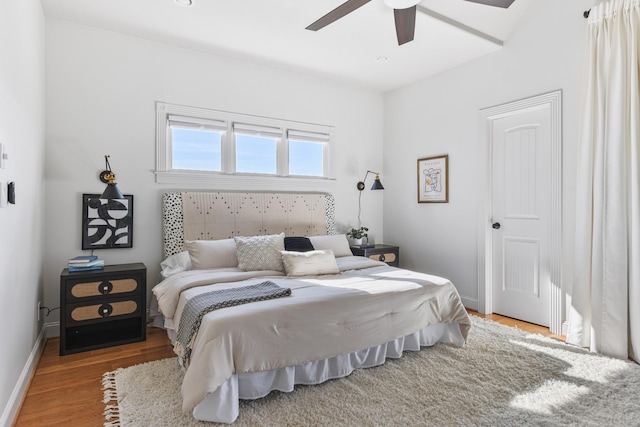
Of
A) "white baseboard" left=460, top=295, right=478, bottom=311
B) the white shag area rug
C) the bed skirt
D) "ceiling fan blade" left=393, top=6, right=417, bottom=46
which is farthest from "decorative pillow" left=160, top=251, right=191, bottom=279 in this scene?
"white baseboard" left=460, top=295, right=478, bottom=311

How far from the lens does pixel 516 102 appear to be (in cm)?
363

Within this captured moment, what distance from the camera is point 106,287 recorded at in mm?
3027

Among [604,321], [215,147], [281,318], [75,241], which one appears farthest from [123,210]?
[604,321]

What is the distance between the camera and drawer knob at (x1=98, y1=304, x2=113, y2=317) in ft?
9.85

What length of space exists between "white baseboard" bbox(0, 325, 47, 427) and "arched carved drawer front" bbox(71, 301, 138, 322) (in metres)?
0.33

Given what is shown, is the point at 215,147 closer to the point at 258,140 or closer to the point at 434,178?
the point at 258,140

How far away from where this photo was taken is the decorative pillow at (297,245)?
367 centimetres

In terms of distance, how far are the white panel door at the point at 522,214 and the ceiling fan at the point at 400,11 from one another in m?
1.54

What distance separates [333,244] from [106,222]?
225 cm

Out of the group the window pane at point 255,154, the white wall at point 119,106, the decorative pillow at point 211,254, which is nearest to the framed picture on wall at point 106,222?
the white wall at point 119,106

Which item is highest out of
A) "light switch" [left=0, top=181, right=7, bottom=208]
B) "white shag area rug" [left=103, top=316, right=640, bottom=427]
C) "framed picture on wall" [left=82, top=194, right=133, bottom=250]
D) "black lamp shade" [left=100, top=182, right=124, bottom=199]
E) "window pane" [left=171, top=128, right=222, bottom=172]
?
"window pane" [left=171, top=128, right=222, bottom=172]

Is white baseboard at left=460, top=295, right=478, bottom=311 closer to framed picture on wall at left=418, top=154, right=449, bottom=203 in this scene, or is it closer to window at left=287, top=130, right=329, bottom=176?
framed picture on wall at left=418, top=154, right=449, bottom=203

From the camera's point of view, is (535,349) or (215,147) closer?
(535,349)

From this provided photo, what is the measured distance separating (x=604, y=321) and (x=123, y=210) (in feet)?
13.9
